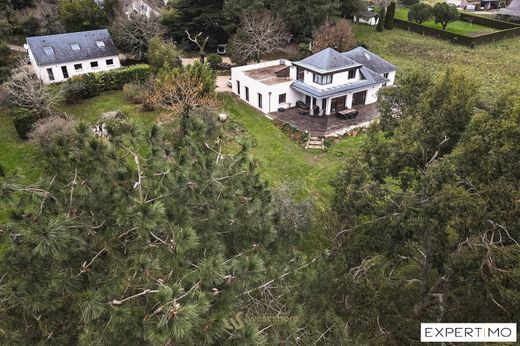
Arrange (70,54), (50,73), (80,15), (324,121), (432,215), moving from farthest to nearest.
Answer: (80,15) < (70,54) < (50,73) < (324,121) < (432,215)

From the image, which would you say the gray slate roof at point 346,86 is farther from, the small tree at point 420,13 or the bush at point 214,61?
the small tree at point 420,13

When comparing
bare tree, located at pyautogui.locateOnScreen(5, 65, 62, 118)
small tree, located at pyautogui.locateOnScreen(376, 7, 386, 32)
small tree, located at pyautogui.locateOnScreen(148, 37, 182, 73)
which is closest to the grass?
small tree, located at pyautogui.locateOnScreen(148, 37, 182, 73)

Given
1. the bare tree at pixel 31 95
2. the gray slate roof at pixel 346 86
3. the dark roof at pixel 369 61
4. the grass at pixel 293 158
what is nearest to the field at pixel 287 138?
the grass at pixel 293 158

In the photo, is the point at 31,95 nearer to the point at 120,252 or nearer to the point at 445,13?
the point at 120,252

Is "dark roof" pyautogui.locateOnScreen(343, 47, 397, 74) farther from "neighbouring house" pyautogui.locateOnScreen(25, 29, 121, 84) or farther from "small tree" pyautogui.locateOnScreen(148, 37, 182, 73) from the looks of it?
"neighbouring house" pyautogui.locateOnScreen(25, 29, 121, 84)

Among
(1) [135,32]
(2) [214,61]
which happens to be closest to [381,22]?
(2) [214,61]

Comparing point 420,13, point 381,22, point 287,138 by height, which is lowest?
point 287,138

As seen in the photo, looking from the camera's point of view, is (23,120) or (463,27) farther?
(463,27)

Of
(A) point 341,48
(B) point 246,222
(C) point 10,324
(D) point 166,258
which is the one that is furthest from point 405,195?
(A) point 341,48
